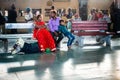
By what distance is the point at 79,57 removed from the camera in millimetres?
9812

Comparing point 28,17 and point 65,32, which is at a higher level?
point 28,17

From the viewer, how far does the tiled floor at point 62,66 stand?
22.9 ft

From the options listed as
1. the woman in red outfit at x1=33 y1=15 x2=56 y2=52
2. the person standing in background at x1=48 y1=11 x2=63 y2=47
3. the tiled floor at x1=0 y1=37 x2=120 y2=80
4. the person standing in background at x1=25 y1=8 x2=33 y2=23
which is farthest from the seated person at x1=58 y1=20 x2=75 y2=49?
the person standing in background at x1=25 y1=8 x2=33 y2=23

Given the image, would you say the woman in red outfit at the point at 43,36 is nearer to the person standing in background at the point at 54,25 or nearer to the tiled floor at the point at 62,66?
the person standing in background at the point at 54,25

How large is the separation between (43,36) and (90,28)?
3.51m

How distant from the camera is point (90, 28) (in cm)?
1411

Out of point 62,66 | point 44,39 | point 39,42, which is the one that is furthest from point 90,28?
point 62,66

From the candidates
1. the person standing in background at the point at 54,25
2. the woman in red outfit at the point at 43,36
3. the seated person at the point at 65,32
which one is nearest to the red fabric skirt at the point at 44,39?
the woman in red outfit at the point at 43,36

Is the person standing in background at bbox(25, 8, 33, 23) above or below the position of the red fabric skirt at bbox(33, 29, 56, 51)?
above

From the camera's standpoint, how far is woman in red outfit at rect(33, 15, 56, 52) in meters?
11.3

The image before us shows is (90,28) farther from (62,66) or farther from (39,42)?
(62,66)

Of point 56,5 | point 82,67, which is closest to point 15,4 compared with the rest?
point 56,5

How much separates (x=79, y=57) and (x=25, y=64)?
2.10m

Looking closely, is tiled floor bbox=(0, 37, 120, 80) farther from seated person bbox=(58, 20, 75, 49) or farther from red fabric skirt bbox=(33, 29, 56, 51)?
seated person bbox=(58, 20, 75, 49)
